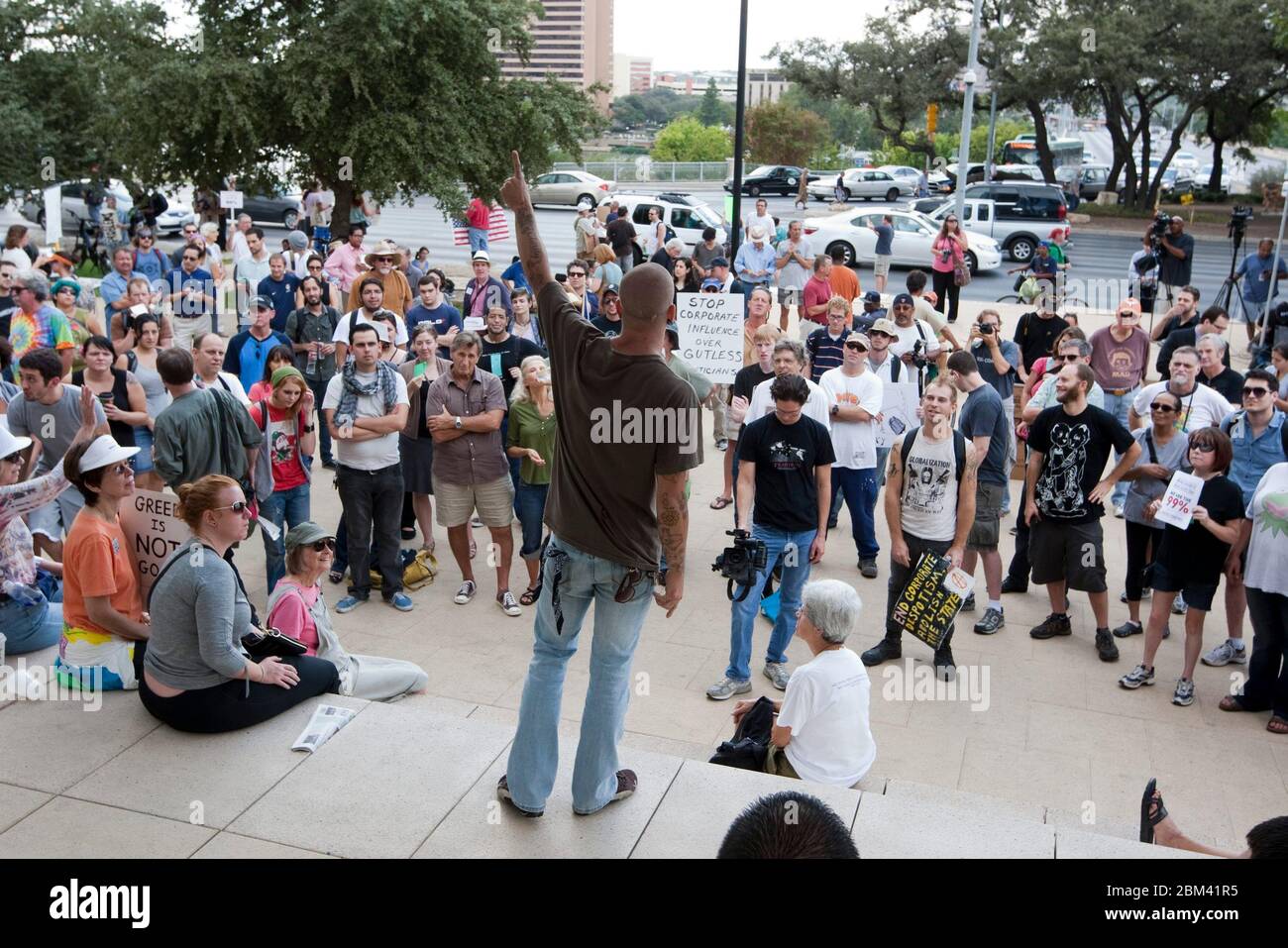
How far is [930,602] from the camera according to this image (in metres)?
7.00

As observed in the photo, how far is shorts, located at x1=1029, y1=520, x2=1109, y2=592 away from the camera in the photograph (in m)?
7.50

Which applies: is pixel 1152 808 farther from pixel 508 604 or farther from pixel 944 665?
pixel 508 604

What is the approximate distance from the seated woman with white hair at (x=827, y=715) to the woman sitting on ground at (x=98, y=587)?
308 centimetres

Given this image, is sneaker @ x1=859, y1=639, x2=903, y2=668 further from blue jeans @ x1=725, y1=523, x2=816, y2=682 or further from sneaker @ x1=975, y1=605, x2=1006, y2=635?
sneaker @ x1=975, y1=605, x2=1006, y2=635

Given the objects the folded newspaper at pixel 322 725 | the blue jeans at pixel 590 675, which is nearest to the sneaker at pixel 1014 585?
the blue jeans at pixel 590 675

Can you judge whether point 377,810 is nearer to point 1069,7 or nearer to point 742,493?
point 742,493

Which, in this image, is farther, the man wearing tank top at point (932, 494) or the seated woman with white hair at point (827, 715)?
the man wearing tank top at point (932, 494)

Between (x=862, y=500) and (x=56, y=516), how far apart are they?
19.0 feet

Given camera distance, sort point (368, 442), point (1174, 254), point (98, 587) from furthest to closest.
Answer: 1. point (1174, 254)
2. point (368, 442)
3. point (98, 587)

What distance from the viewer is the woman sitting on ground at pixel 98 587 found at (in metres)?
5.26

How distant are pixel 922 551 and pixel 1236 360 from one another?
12.1 m

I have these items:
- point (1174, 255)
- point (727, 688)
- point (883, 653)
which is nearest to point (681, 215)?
point (1174, 255)

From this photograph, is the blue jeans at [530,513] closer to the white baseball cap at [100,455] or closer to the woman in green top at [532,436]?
the woman in green top at [532,436]
